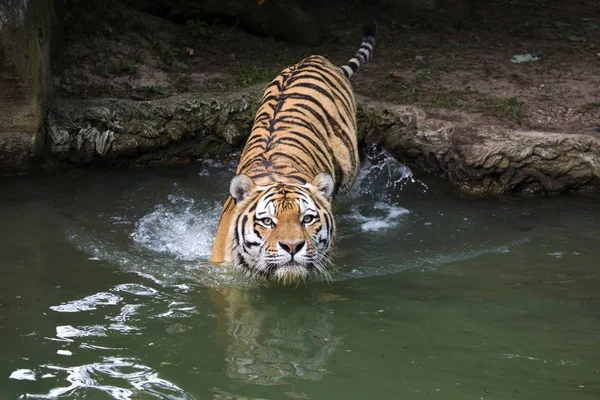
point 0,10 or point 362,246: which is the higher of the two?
point 0,10

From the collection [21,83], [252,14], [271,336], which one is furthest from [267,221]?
[252,14]

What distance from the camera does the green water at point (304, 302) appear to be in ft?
11.5

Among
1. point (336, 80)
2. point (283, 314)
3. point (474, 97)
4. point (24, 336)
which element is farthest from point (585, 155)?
point (24, 336)

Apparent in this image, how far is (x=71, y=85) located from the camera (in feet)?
23.0

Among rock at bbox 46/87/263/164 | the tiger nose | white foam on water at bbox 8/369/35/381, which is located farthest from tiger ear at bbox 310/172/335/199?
rock at bbox 46/87/263/164

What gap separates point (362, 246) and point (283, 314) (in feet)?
4.12

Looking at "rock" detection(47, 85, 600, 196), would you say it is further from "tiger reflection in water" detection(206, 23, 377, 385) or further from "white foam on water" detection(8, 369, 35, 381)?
"white foam on water" detection(8, 369, 35, 381)

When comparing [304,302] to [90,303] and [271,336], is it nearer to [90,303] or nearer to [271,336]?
[271,336]

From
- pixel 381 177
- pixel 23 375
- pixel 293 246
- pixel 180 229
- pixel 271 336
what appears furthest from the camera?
pixel 381 177

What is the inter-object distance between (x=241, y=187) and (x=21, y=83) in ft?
8.30

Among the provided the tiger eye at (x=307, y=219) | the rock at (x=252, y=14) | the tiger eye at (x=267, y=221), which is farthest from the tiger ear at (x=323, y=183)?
the rock at (x=252, y=14)

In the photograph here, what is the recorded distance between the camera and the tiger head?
416 centimetres

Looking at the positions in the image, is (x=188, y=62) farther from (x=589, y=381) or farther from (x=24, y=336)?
(x=589, y=381)

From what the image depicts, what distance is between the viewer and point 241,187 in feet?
14.6
